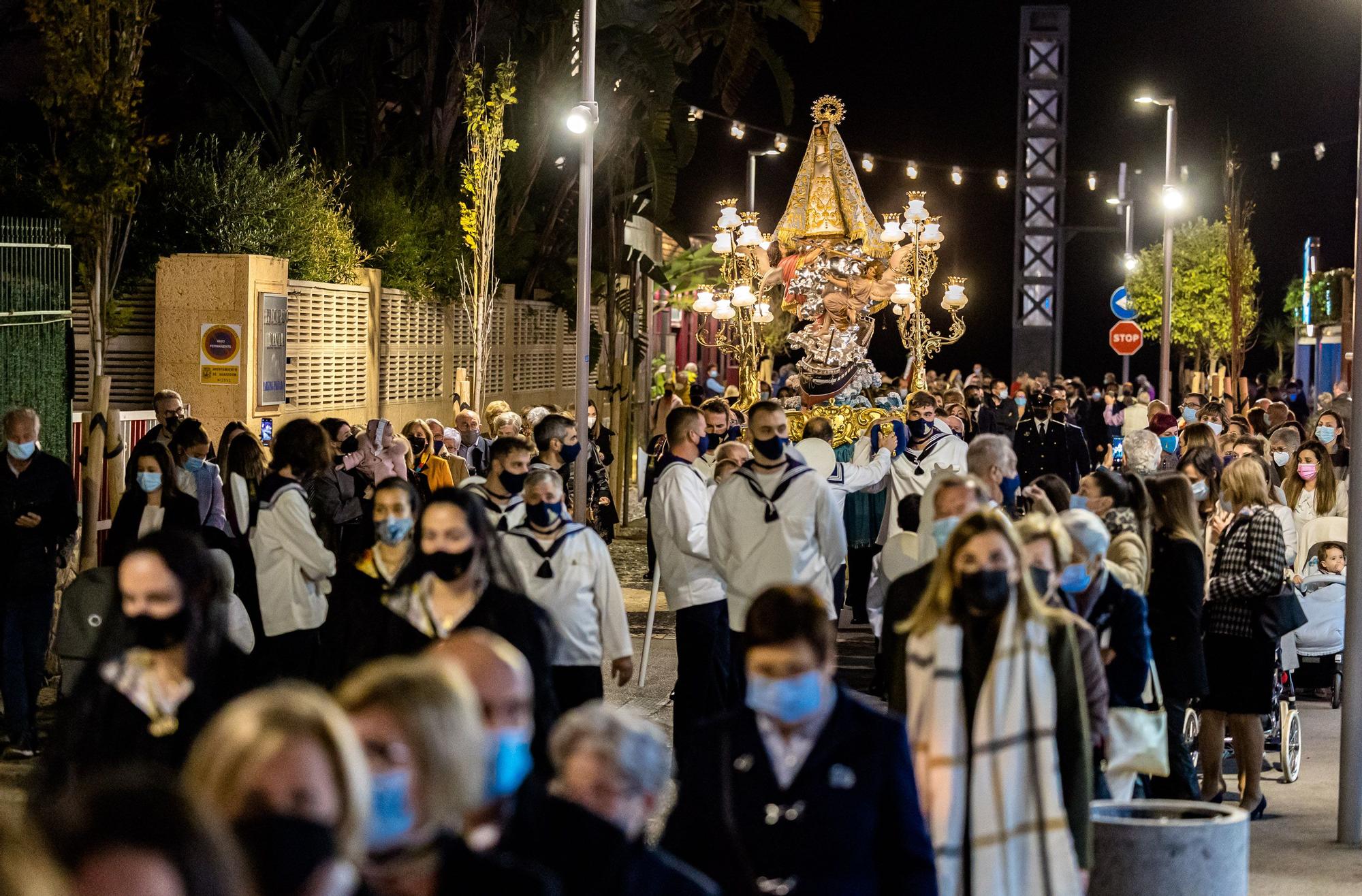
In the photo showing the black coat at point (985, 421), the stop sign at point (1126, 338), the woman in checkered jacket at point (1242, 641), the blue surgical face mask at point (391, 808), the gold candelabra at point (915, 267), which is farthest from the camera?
the stop sign at point (1126, 338)

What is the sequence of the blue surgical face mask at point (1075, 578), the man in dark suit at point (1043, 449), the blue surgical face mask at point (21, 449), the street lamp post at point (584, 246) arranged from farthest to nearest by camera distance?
1. the man in dark suit at point (1043, 449)
2. the street lamp post at point (584, 246)
3. the blue surgical face mask at point (21, 449)
4. the blue surgical face mask at point (1075, 578)

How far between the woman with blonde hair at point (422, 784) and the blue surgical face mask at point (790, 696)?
4.16 feet

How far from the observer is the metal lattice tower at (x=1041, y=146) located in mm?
66562

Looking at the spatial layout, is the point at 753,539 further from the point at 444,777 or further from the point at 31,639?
the point at 444,777

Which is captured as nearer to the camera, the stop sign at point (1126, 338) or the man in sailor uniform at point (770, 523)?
the man in sailor uniform at point (770, 523)

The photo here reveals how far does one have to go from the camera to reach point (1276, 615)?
10383mm

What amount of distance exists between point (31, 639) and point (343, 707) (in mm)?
8203

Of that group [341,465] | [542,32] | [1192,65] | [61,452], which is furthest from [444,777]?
[1192,65]

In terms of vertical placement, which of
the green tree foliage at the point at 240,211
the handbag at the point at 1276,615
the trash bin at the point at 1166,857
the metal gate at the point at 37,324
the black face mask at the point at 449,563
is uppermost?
the green tree foliage at the point at 240,211

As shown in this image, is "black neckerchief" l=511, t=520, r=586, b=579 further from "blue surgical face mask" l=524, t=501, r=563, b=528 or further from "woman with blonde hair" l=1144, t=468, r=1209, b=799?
"woman with blonde hair" l=1144, t=468, r=1209, b=799

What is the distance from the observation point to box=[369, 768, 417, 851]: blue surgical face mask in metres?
3.34

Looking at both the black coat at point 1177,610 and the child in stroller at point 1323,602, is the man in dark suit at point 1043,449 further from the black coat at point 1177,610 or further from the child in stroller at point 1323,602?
the black coat at point 1177,610

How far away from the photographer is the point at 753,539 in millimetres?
10195

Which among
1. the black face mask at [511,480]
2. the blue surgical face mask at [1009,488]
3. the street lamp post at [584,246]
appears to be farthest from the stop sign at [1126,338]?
the black face mask at [511,480]
